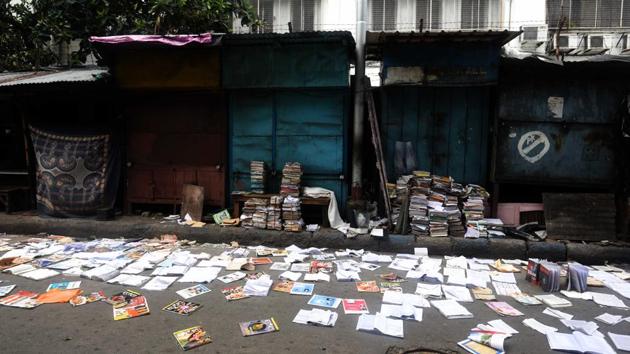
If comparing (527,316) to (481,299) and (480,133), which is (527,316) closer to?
(481,299)

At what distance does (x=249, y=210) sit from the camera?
710cm

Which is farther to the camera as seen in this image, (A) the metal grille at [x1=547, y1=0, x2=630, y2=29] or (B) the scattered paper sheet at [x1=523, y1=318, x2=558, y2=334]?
(A) the metal grille at [x1=547, y1=0, x2=630, y2=29]

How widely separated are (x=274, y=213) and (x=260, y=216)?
245 millimetres

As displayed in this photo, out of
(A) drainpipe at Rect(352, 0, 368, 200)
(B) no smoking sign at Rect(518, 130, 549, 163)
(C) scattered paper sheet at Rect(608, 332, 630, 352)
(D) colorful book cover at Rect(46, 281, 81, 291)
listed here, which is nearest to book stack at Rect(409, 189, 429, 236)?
(A) drainpipe at Rect(352, 0, 368, 200)

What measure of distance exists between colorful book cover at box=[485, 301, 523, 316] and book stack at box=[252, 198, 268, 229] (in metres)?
3.74

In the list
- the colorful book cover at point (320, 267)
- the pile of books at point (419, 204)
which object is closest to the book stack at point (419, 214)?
the pile of books at point (419, 204)

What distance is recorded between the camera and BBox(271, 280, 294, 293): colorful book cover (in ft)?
15.3

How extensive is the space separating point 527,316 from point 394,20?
926 centimetres

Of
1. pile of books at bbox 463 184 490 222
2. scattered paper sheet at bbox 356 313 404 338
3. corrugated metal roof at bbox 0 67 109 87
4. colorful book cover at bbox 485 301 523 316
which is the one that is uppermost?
corrugated metal roof at bbox 0 67 109 87

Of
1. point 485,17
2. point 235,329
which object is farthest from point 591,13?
point 235,329

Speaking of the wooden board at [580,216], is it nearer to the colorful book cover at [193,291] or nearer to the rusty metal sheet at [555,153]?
the rusty metal sheet at [555,153]

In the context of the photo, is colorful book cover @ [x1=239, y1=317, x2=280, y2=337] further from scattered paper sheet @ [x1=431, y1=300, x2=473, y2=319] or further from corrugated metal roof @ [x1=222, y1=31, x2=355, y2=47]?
corrugated metal roof @ [x1=222, y1=31, x2=355, y2=47]

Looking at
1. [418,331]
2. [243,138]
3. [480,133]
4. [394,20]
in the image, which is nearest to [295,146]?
[243,138]

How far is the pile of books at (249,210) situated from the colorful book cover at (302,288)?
7.80ft
